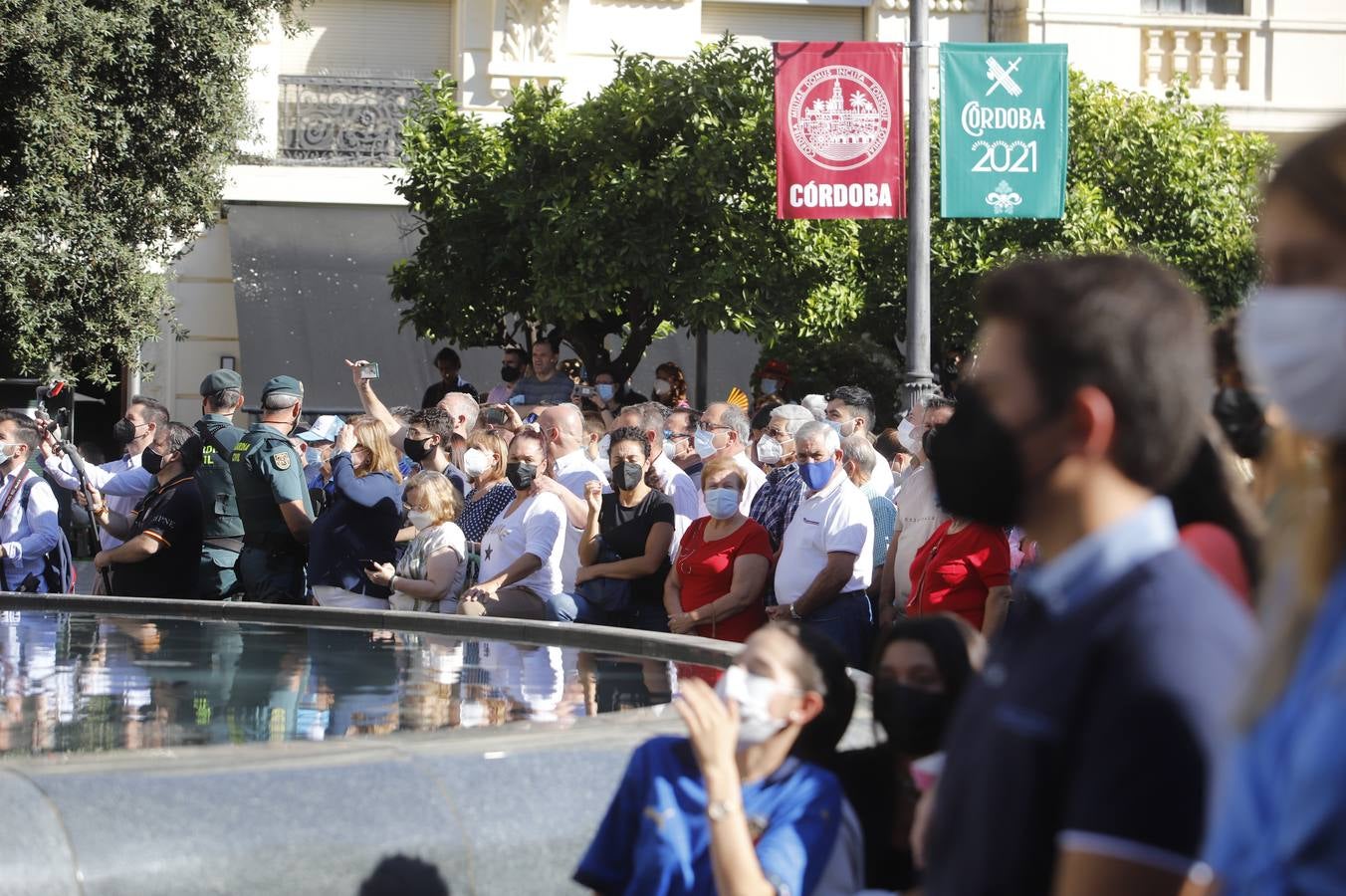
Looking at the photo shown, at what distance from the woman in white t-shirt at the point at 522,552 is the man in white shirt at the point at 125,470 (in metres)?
3.53

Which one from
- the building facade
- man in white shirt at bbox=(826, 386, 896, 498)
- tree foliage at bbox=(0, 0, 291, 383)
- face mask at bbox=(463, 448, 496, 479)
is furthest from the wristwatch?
the building facade

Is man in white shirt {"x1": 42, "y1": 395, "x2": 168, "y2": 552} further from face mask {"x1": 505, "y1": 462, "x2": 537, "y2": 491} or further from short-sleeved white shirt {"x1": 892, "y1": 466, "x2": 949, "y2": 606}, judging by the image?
short-sleeved white shirt {"x1": 892, "y1": 466, "x2": 949, "y2": 606}

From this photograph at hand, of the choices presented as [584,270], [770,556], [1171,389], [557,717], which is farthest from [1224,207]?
[1171,389]

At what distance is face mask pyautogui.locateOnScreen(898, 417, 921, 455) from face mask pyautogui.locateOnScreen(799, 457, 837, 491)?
1.60 metres

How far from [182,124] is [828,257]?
662cm

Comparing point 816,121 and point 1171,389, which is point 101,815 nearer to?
point 1171,389

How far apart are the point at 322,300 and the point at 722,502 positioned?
45.0 feet

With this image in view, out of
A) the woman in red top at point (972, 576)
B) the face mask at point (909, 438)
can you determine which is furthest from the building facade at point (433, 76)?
the woman in red top at point (972, 576)

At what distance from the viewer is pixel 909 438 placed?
1164 cm

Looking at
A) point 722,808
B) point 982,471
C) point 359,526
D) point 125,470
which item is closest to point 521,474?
point 359,526

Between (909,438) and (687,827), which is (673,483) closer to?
(909,438)

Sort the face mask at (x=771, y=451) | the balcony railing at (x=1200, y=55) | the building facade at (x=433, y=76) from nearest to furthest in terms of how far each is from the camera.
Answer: the face mask at (x=771, y=451) → the building facade at (x=433, y=76) → the balcony railing at (x=1200, y=55)

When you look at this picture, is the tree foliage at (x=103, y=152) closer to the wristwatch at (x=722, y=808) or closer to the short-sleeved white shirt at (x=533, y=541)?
the short-sleeved white shirt at (x=533, y=541)

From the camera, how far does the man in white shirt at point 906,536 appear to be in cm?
857
